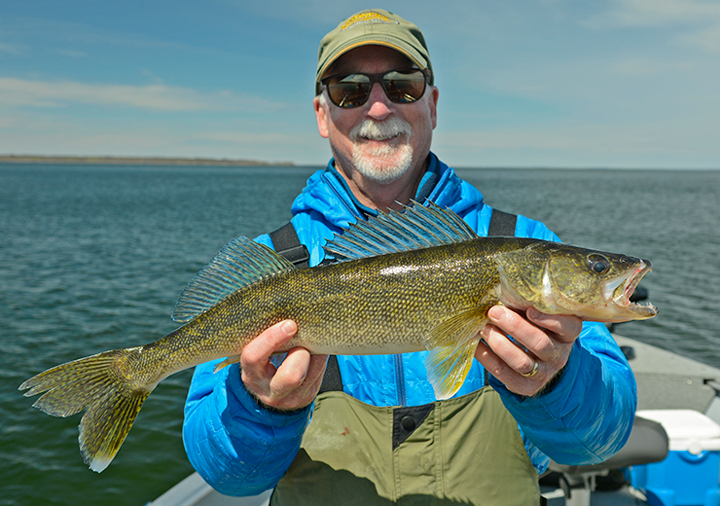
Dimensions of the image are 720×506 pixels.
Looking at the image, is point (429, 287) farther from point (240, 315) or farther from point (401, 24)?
point (401, 24)

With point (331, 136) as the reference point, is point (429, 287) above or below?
below

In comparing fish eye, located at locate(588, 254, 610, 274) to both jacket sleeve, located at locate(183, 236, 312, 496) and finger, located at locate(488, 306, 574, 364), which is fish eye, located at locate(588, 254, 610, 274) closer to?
finger, located at locate(488, 306, 574, 364)

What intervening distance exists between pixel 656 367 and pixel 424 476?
6.00m

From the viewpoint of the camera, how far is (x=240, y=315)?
2.91 metres

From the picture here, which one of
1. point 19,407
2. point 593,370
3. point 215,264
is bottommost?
point 19,407

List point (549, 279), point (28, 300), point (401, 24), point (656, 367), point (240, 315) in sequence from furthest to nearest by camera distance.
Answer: point (28, 300) < point (656, 367) < point (401, 24) < point (240, 315) < point (549, 279)

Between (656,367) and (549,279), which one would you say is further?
(656,367)

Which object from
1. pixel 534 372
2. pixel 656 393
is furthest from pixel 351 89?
pixel 656 393

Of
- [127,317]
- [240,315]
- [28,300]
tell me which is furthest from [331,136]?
[28,300]

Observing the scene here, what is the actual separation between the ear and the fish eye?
8.23 ft

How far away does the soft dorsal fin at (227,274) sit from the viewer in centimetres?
310

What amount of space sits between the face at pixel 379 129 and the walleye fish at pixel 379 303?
3.40 feet

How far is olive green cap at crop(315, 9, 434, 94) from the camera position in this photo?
3930 millimetres

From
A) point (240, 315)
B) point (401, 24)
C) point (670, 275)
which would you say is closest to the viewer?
point (240, 315)
